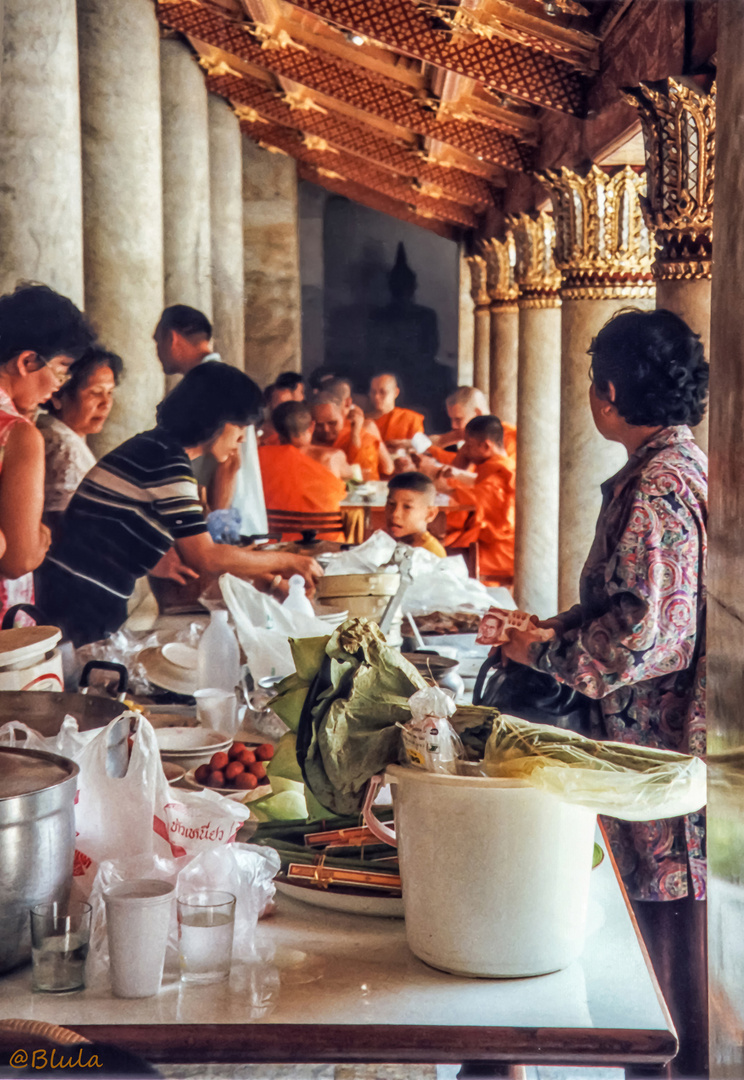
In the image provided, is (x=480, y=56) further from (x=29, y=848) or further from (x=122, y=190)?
(x=29, y=848)

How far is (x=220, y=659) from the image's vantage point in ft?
8.30

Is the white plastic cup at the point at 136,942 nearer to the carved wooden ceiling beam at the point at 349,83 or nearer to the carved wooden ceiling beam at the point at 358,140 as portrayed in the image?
the carved wooden ceiling beam at the point at 349,83

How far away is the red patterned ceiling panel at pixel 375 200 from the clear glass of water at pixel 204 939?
12640 mm

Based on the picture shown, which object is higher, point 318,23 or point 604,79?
point 318,23

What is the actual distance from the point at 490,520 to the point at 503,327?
3.21 m

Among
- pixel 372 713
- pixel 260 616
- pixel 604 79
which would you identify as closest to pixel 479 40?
pixel 604 79

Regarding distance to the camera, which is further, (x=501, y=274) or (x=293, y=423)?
(x=501, y=274)

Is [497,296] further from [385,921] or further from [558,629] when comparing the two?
[385,921]

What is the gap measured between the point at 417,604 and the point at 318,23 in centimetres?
432

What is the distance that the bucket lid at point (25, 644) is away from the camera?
6.44ft

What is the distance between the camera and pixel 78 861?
1454 mm

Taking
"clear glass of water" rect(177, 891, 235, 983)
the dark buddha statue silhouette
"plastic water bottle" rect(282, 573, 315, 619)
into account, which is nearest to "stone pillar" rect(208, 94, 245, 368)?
the dark buddha statue silhouette

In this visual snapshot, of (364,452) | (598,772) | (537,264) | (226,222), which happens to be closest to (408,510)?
(537,264)

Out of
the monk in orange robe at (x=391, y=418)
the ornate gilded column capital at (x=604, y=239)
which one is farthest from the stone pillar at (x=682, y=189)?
the monk in orange robe at (x=391, y=418)
